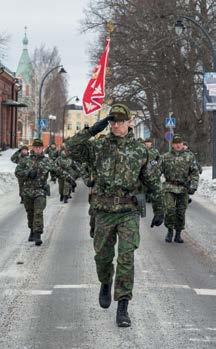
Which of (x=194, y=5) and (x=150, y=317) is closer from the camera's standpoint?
(x=150, y=317)

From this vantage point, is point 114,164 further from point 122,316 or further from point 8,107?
point 8,107

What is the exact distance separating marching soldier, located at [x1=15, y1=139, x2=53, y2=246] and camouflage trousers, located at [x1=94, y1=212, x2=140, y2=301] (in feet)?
15.4

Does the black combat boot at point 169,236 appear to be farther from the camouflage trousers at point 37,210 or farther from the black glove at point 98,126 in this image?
the black glove at point 98,126

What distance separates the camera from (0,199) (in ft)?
66.9

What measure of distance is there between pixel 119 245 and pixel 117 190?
1.61 feet

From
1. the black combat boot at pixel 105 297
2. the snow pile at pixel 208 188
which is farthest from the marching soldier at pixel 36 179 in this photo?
the snow pile at pixel 208 188

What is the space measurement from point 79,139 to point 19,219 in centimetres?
902

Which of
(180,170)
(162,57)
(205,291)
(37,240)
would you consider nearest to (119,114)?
(205,291)

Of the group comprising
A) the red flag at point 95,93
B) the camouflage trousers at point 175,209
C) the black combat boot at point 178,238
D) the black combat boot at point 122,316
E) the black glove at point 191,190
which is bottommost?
the black combat boot at point 178,238

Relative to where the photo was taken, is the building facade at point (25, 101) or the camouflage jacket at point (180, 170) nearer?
the camouflage jacket at point (180, 170)

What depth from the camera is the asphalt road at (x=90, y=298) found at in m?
5.33

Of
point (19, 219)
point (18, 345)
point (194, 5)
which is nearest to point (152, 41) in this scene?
point (194, 5)

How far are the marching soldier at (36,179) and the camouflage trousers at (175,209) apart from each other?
2.06m

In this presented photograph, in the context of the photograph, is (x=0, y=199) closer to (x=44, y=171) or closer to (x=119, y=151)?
(x=44, y=171)
